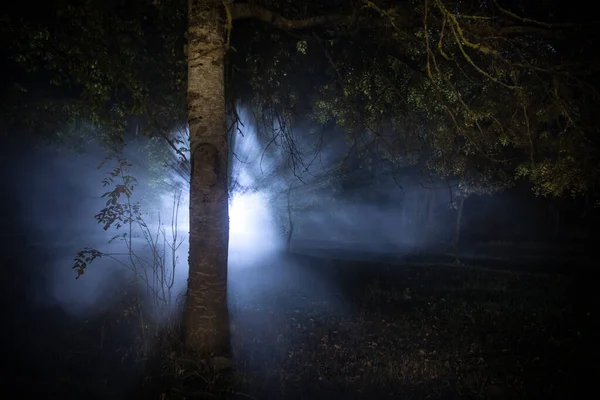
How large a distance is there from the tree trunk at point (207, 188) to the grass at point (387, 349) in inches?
16.9

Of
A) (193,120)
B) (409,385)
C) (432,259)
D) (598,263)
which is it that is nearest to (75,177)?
(432,259)

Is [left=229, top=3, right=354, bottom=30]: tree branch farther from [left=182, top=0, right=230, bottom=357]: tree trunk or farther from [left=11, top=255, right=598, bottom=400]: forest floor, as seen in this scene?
[left=11, top=255, right=598, bottom=400]: forest floor

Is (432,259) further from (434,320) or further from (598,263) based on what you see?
(434,320)

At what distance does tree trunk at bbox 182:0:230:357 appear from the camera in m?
5.24

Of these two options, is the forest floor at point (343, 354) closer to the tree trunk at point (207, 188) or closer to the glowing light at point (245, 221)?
the tree trunk at point (207, 188)

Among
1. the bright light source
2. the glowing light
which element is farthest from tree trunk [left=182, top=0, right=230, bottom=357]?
the glowing light

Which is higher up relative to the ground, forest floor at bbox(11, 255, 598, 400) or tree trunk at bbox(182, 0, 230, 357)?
tree trunk at bbox(182, 0, 230, 357)

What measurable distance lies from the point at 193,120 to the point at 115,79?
3.20 m

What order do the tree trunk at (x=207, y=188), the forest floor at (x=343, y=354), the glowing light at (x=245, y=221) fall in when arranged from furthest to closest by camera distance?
the glowing light at (x=245, y=221)
the tree trunk at (x=207, y=188)
the forest floor at (x=343, y=354)

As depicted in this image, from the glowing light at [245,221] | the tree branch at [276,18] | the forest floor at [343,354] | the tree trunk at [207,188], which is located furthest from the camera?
the glowing light at [245,221]

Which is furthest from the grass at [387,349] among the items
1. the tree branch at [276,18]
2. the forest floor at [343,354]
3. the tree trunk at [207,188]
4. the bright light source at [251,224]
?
the bright light source at [251,224]

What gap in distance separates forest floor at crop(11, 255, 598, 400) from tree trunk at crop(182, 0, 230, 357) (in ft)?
1.47

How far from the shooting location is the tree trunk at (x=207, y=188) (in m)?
5.24

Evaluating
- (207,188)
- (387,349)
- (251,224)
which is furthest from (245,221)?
(207,188)
